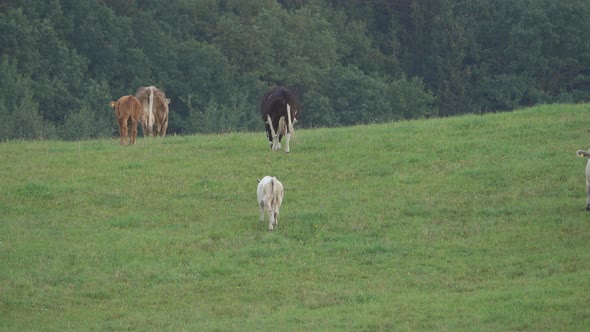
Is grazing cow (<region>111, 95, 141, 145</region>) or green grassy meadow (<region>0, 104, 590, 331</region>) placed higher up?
grazing cow (<region>111, 95, 141, 145</region>)

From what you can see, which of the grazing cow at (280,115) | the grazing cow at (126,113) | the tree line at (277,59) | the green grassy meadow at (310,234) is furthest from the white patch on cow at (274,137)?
the tree line at (277,59)

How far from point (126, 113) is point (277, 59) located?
42.6m

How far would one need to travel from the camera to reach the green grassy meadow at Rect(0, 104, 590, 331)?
18.4 metres

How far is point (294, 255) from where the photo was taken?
837 inches

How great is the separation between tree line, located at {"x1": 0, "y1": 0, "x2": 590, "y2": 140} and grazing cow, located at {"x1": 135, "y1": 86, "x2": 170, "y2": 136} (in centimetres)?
2509

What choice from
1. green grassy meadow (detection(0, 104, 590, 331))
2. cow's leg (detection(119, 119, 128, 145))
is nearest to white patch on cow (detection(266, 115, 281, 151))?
green grassy meadow (detection(0, 104, 590, 331))

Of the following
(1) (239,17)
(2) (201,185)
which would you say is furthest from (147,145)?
(1) (239,17)

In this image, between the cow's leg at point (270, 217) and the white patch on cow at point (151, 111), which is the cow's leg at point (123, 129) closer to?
the white patch on cow at point (151, 111)

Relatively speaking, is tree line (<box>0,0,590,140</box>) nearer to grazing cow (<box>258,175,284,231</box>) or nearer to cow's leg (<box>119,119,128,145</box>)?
cow's leg (<box>119,119,128,145</box>)

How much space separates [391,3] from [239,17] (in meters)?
12.9

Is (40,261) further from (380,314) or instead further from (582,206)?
(582,206)

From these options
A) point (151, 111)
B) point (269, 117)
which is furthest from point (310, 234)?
point (151, 111)

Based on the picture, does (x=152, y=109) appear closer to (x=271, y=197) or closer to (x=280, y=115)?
(x=280, y=115)

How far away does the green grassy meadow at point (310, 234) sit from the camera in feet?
60.5
